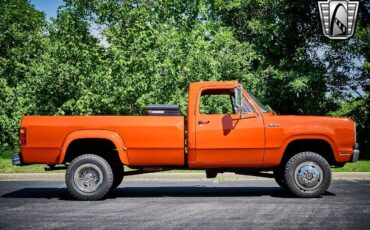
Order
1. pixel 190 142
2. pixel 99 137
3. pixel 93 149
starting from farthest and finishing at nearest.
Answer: pixel 93 149, pixel 190 142, pixel 99 137

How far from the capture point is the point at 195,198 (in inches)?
362

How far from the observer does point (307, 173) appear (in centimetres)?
894

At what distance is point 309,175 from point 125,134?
3484mm

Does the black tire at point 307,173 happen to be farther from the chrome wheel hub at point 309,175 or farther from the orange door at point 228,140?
the orange door at point 228,140

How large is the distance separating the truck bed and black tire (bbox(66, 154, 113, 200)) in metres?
0.39

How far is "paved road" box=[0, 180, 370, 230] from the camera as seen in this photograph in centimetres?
649

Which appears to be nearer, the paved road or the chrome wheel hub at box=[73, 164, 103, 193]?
the paved road

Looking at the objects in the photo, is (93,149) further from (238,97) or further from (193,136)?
A: (238,97)

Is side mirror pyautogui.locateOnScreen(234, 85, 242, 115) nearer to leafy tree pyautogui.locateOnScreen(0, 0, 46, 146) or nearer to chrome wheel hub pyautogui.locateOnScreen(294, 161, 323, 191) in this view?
chrome wheel hub pyautogui.locateOnScreen(294, 161, 323, 191)

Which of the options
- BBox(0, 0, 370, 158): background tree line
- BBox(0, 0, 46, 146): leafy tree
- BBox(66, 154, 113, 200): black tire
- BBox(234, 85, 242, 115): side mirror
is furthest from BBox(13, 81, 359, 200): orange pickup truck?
BBox(0, 0, 46, 146): leafy tree

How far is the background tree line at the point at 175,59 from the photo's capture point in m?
23.6

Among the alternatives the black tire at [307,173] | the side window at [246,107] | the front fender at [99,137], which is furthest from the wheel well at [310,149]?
the front fender at [99,137]

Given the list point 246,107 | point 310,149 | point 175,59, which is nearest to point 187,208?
point 246,107

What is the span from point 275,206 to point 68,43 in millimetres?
21992
